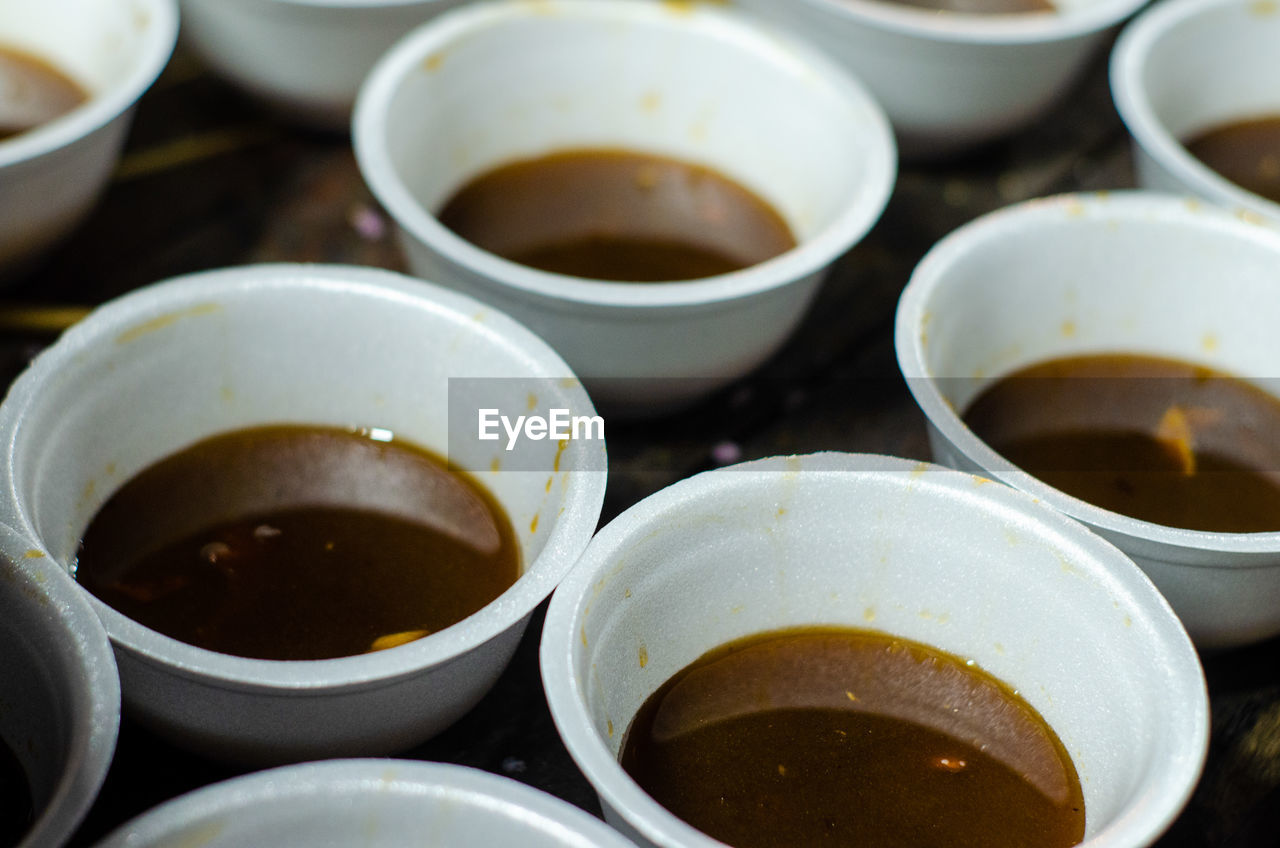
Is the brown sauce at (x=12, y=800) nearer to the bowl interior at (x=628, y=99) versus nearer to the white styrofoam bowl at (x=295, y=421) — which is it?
the white styrofoam bowl at (x=295, y=421)

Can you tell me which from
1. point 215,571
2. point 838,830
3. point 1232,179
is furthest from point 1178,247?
point 215,571

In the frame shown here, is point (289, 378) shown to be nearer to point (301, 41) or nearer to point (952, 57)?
point (301, 41)

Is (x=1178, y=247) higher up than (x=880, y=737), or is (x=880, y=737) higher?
(x=1178, y=247)

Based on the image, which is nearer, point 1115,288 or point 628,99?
point 1115,288

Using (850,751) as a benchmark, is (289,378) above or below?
above

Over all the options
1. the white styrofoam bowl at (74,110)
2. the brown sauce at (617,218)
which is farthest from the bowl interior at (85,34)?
the brown sauce at (617,218)

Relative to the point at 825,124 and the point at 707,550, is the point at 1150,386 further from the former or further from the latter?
the point at 707,550

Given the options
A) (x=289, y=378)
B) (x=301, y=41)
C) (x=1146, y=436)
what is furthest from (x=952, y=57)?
(x=289, y=378)
